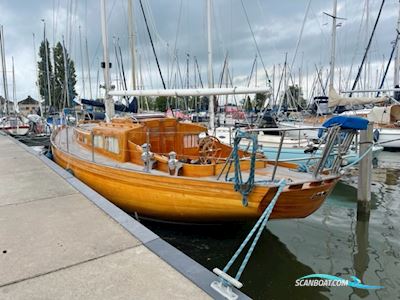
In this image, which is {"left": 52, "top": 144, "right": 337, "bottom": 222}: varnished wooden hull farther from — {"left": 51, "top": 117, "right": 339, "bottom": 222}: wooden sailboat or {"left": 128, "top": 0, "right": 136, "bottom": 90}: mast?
{"left": 128, "top": 0, "right": 136, "bottom": 90}: mast

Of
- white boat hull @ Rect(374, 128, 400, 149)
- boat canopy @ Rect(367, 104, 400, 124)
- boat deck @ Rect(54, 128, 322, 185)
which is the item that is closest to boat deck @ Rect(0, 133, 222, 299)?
boat deck @ Rect(54, 128, 322, 185)

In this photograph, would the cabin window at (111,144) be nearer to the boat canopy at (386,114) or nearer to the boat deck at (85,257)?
the boat deck at (85,257)

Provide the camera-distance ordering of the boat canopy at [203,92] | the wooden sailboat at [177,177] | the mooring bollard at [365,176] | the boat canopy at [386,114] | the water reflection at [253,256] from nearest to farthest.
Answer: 1. the water reflection at [253,256]
2. the wooden sailboat at [177,177]
3. the boat canopy at [203,92]
4. the mooring bollard at [365,176]
5. the boat canopy at [386,114]

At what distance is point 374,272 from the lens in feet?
17.2

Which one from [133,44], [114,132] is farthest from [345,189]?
[133,44]

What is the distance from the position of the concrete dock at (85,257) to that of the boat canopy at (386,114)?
19735 mm

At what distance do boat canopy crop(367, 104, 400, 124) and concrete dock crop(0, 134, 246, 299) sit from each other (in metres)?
19.7

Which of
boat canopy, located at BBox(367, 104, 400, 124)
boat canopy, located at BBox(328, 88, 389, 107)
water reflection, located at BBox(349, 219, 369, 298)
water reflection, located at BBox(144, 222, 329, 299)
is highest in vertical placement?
boat canopy, located at BBox(328, 88, 389, 107)

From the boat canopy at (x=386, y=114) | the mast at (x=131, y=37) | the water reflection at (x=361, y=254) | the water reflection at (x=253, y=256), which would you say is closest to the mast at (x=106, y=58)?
the mast at (x=131, y=37)

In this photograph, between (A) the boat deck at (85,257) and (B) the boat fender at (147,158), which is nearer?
(A) the boat deck at (85,257)

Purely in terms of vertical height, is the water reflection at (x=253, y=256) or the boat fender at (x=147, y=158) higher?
the boat fender at (x=147, y=158)

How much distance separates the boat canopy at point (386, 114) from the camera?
1972 cm

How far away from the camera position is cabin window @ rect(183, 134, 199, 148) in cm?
799

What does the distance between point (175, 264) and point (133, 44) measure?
1131cm
